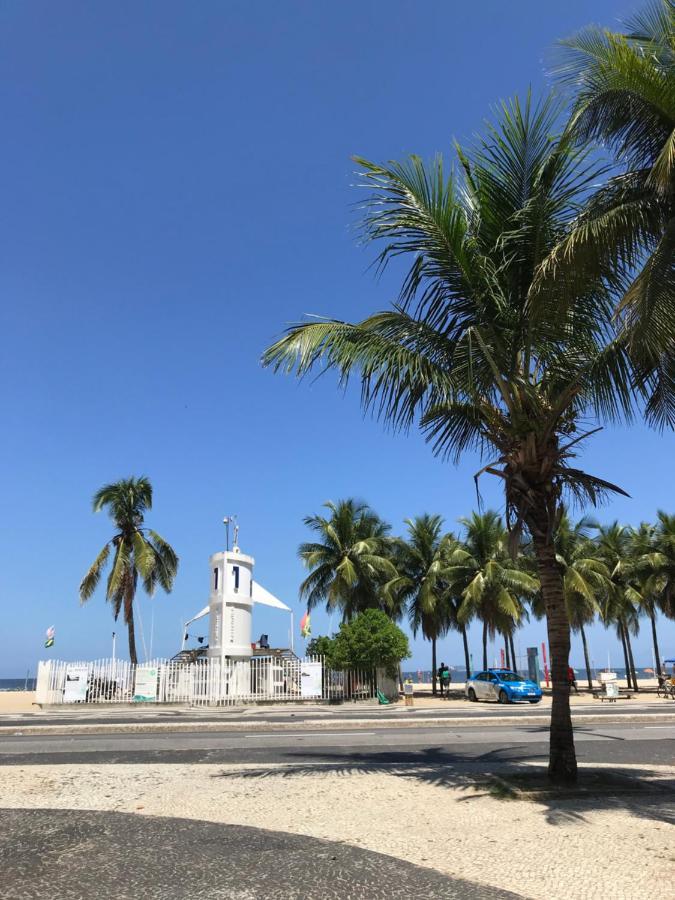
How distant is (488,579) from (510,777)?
2991 cm

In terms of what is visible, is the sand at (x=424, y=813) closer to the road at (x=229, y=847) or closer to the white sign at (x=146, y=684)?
the road at (x=229, y=847)

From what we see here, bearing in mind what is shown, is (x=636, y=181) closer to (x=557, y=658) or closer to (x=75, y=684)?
(x=557, y=658)

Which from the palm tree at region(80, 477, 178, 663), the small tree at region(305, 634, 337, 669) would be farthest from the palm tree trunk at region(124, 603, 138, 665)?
the small tree at region(305, 634, 337, 669)

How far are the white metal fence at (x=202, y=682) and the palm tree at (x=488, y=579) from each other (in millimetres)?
8745

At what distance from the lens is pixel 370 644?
30.6 meters

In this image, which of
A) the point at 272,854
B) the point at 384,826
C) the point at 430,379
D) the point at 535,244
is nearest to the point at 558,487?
the point at 430,379

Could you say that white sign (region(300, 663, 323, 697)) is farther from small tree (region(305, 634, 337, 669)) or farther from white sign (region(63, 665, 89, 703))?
white sign (region(63, 665, 89, 703))

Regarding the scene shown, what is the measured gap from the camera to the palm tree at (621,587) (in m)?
40.7

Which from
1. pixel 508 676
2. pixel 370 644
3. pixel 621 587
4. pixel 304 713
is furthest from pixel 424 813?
pixel 621 587

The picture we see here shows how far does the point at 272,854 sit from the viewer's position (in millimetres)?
5562

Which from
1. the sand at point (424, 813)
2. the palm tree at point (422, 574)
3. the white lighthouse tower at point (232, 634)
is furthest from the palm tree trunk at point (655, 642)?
the sand at point (424, 813)

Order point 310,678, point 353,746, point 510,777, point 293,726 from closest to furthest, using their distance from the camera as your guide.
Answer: point 510,777, point 353,746, point 293,726, point 310,678

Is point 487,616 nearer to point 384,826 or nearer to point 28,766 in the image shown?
point 28,766

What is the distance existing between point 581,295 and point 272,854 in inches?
270
